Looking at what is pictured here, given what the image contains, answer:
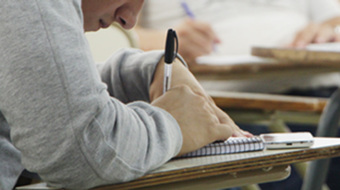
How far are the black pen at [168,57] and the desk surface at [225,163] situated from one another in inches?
7.3

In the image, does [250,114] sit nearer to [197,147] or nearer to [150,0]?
[197,147]

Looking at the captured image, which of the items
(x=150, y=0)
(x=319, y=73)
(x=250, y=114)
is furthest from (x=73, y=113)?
(x=150, y=0)

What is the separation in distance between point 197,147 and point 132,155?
105 millimetres

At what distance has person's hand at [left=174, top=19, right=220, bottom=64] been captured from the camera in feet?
6.79

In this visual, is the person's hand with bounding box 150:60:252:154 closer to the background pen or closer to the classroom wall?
the classroom wall

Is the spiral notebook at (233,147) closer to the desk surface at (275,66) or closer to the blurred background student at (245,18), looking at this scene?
the desk surface at (275,66)

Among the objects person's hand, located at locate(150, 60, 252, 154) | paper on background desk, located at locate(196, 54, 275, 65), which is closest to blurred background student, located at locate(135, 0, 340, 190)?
paper on background desk, located at locate(196, 54, 275, 65)

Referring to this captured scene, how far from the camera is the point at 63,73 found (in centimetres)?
62

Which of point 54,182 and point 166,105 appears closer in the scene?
point 54,182

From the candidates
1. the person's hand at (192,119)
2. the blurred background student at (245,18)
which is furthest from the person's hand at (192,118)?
the blurred background student at (245,18)

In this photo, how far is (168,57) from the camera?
91 cm

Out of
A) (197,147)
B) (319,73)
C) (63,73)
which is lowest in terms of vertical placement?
(319,73)

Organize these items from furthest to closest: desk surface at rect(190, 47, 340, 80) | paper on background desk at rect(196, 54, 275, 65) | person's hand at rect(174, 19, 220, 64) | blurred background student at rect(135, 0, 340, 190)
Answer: blurred background student at rect(135, 0, 340, 190) < person's hand at rect(174, 19, 220, 64) < paper on background desk at rect(196, 54, 275, 65) < desk surface at rect(190, 47, 340, 80)

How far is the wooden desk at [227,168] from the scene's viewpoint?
0.67 m
